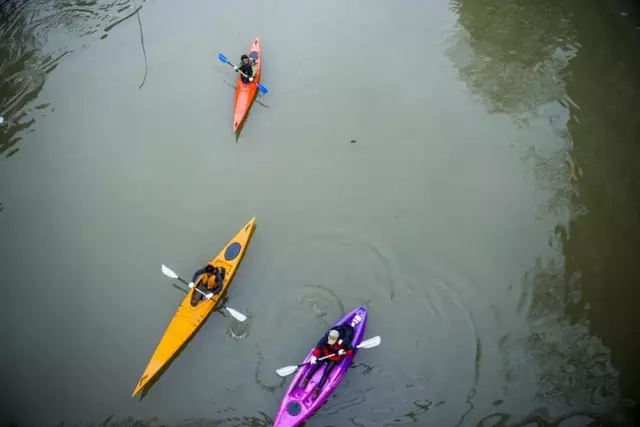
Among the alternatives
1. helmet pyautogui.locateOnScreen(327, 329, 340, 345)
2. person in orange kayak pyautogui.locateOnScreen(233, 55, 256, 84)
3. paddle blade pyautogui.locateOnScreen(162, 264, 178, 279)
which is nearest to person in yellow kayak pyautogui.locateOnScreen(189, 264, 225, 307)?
paddle blade pyautogui.locateOnScreen(162, 264, 178, 279)

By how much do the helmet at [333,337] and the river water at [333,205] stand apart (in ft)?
2.67

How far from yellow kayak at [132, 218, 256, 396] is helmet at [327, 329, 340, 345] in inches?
88.2

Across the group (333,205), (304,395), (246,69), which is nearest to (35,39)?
(246,69)

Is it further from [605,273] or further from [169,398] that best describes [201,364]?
[605,273]

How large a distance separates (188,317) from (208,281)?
A: 696 millimetres

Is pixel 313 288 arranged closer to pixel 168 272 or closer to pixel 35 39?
pixel 168 272

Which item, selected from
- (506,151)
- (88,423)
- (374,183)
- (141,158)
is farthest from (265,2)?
(88,423)

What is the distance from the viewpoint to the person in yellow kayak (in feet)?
28.6

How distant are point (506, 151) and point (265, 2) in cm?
771

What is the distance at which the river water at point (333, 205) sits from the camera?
8195mm

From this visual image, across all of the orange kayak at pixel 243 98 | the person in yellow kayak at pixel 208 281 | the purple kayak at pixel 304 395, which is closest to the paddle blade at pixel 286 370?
the purple kayak at pixel 304 395

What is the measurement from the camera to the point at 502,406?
780cm

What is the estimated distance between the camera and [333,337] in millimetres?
7703

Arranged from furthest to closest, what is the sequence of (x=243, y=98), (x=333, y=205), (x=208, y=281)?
1. (x=243, y=98)
2. (x=333, y=205)
3. (x=208, y=281)
